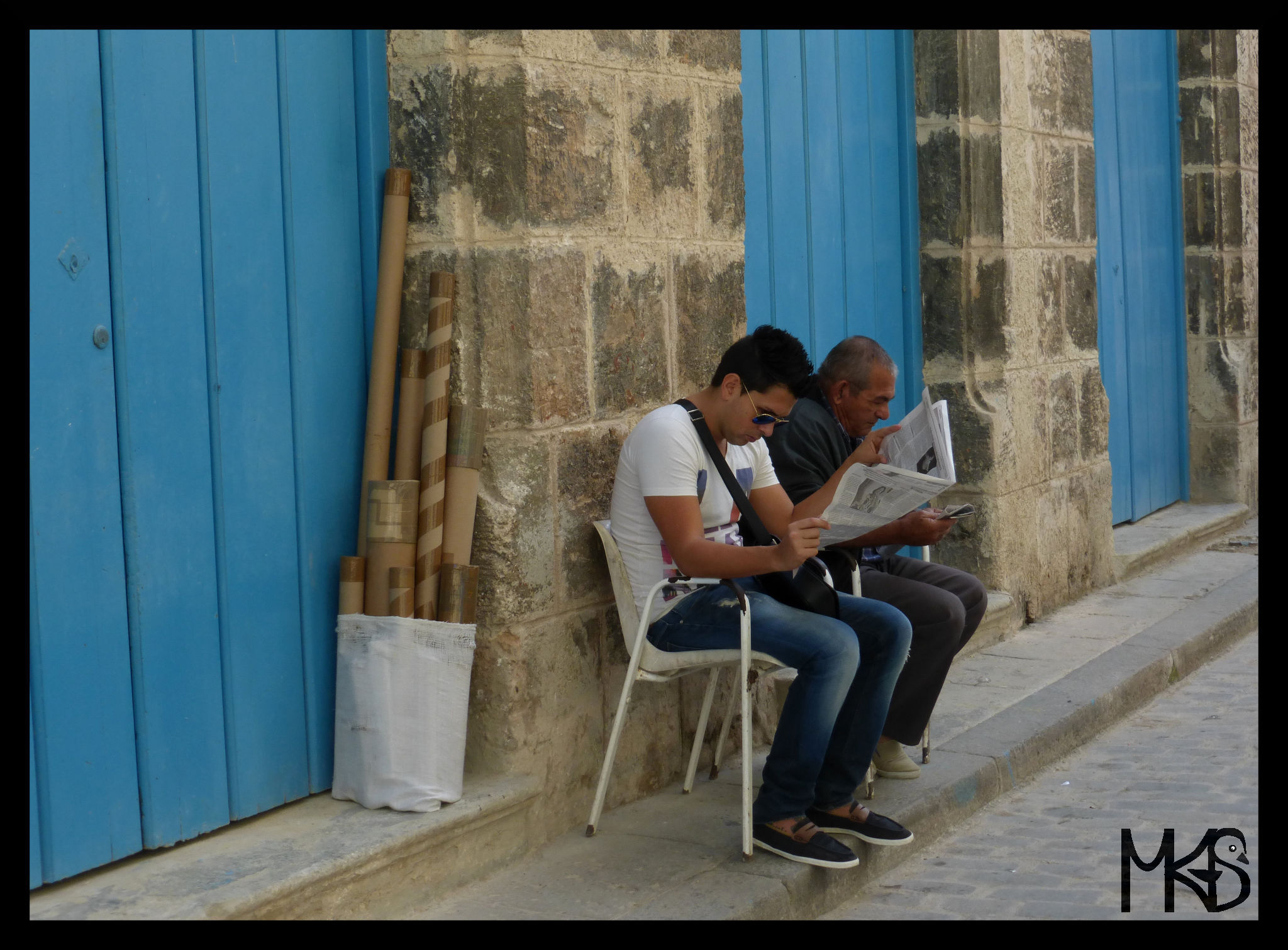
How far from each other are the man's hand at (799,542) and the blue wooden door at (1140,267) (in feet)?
15.9

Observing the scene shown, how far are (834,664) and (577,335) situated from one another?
3.71 ft

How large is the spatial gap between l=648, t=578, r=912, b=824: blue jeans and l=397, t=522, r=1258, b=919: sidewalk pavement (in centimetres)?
19

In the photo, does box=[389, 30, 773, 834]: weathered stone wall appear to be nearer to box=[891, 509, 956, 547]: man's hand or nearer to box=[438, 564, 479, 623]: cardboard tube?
box=[438, 564, 479, 623]: cardboard tube

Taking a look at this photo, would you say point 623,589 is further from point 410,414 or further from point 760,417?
point 410,414

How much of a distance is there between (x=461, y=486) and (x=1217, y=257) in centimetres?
692

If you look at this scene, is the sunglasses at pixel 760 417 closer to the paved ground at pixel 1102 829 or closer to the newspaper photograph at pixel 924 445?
the newspaper photograph at pixel 924 445

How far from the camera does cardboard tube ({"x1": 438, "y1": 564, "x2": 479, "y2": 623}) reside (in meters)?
3.63

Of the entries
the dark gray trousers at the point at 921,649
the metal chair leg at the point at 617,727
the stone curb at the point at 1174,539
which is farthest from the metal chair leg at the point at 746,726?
the stone curb at the point at 1174,539

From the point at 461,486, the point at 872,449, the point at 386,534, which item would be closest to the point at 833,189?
the point at 872,449

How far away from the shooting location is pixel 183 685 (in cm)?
333

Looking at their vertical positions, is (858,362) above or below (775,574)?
above

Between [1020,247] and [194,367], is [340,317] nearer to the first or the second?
[194,367]

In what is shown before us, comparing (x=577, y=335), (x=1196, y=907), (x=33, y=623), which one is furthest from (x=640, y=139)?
(x=1196, y=907)

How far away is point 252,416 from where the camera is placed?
11.4 feet
